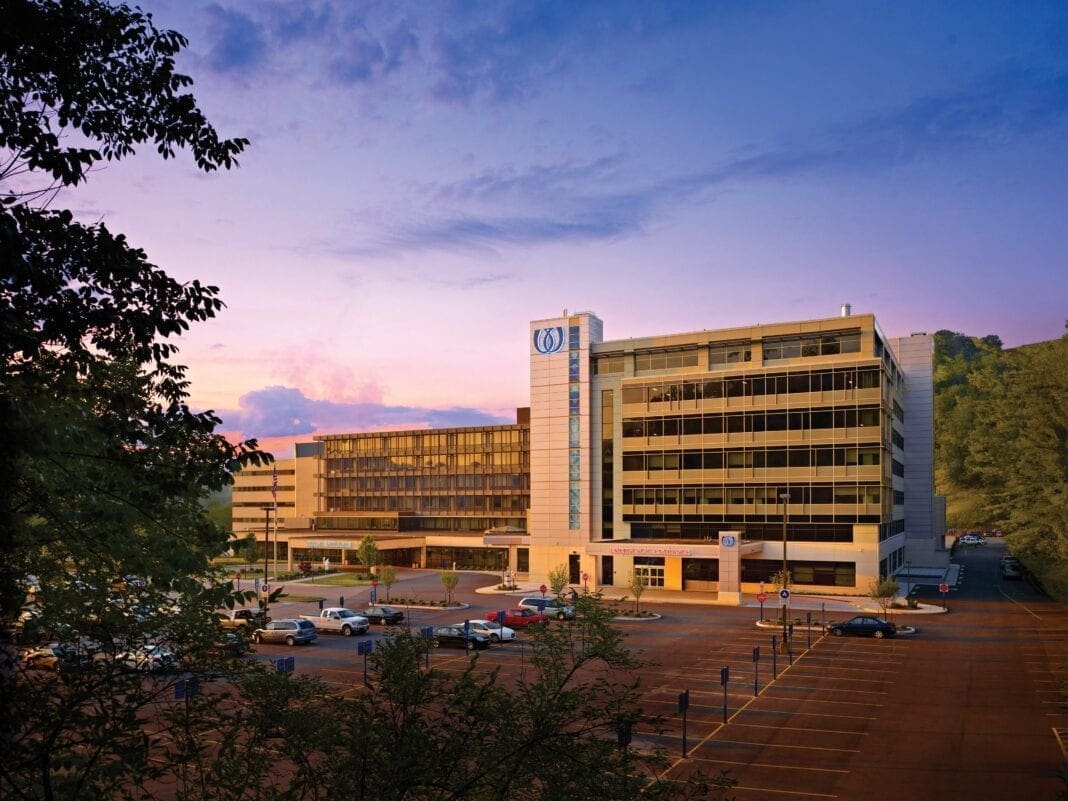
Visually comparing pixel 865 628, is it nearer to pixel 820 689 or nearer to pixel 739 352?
pixel 820 689

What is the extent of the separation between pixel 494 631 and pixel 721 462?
3323cm

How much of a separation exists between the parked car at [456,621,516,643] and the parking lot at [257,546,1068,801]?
72 cm

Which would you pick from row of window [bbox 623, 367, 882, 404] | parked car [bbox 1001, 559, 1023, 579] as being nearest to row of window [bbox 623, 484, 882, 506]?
row of window [bbox 623, 367, 882, 404]

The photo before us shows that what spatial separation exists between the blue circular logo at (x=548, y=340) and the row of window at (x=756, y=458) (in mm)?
11859

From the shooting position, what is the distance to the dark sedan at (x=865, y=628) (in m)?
45.8

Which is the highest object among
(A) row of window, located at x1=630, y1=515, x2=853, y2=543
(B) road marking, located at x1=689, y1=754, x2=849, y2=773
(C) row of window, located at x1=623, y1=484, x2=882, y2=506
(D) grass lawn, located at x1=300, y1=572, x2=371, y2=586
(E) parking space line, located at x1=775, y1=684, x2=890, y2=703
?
(C) row of window, located at x1=623, y1=484, x2=882, y2=506

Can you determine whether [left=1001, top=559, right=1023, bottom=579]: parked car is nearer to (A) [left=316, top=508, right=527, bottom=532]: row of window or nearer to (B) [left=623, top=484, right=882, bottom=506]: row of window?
(B) [left=623, top=484, right=882, bottom=506]: row of window

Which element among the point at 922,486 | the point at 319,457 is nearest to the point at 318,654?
the point at 922,486

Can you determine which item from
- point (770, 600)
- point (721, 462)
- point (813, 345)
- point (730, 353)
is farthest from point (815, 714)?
point (730, 353)

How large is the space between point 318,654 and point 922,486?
2671 inches

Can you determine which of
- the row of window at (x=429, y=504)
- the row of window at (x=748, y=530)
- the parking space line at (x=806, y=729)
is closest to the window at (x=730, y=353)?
the row of window at (x=748, y=530)

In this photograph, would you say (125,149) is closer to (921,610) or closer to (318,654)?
(318,654)

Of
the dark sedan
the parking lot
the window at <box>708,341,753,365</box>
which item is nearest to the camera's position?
the parking lot

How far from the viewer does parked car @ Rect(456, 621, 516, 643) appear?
142 ft
